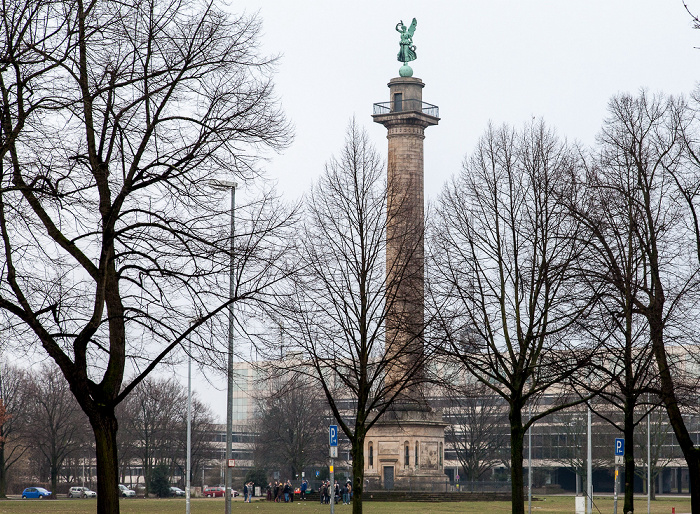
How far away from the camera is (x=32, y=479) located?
312ft

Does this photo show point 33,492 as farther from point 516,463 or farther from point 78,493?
point 516,463

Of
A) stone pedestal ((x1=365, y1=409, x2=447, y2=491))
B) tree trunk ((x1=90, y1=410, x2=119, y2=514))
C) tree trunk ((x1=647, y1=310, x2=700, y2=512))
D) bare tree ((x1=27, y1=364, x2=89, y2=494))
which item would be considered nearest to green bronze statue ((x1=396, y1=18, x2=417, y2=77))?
stone pedestal ((x1=365, y1=409, x2=447, y2=491))

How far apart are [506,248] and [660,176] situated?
16.2 feet

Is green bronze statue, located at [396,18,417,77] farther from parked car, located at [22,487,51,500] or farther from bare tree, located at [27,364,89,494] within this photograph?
parked car, located at [22,487,51,500]

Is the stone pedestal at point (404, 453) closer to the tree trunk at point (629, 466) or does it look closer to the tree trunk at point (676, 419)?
the tree trunk at point (629, 466)

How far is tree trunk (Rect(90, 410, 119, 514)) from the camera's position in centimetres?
1555

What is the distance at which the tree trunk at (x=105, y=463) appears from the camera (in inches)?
612

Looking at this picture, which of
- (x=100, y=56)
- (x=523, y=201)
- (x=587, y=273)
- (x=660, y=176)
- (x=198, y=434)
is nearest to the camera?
(x=100, y=56)

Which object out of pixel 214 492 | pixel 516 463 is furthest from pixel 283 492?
pixel 516 463

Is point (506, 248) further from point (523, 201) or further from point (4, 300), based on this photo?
point (4, 300)

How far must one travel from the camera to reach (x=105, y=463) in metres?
15.7

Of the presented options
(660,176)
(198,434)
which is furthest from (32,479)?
(660,176)

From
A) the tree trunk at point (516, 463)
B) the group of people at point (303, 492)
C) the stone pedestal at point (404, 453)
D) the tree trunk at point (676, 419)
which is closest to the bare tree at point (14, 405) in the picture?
the group of people at point (303, 492)

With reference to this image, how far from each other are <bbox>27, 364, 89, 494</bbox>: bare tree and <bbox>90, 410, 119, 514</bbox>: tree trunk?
59136 mm
